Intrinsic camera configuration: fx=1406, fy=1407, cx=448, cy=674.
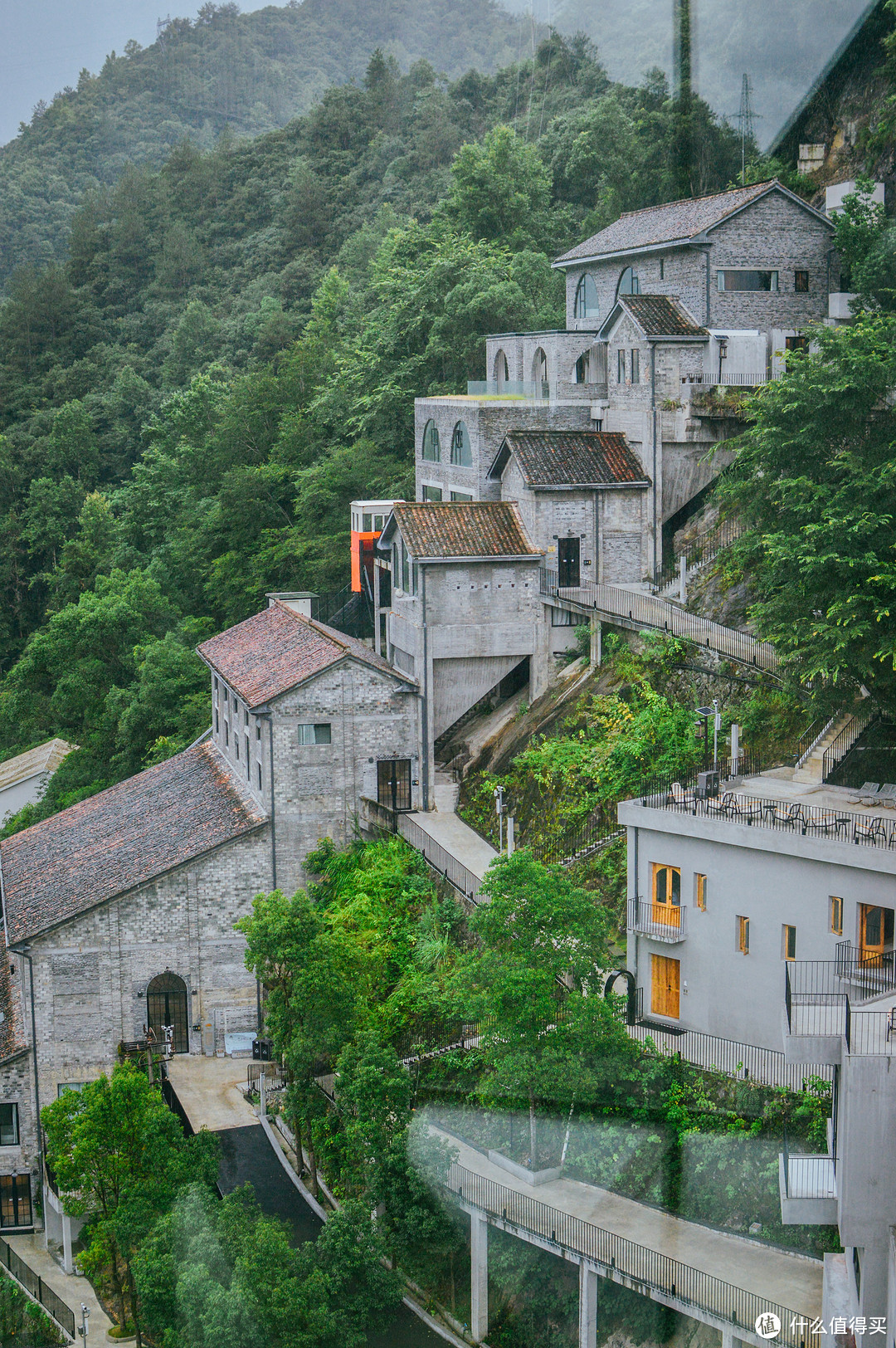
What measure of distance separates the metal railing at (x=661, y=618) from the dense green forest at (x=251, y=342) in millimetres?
14914

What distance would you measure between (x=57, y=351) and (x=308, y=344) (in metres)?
37.9

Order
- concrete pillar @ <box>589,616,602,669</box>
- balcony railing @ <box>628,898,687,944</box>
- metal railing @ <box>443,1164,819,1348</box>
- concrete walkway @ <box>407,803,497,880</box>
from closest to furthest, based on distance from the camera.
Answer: metal railing @ <box>443,1164,819,1348</box>, balcony railing @ <box>628,898,687,944</box>, concrete walkway @ <box>407,803,497,880</box>, concrete pillar @ <box>589,616,602,669</box>

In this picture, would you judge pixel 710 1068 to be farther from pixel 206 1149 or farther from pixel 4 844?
pixel 4 844

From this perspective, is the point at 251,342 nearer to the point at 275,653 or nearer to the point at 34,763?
the point at 34,763

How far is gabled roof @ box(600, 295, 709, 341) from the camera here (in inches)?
1390

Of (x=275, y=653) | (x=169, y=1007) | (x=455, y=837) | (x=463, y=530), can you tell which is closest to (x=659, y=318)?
(x=463, y=530)

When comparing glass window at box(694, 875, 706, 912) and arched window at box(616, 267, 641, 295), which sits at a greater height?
arched window at box(616, 267, 641, 295)

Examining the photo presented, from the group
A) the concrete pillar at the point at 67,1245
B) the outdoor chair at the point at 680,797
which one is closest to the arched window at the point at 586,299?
the outdoor chair at the point at 680,797

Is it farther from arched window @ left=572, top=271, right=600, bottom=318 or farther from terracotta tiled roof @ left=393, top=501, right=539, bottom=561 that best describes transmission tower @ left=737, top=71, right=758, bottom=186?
terracotta tiled roof @ left=393, top=501, right=539, bottom=561

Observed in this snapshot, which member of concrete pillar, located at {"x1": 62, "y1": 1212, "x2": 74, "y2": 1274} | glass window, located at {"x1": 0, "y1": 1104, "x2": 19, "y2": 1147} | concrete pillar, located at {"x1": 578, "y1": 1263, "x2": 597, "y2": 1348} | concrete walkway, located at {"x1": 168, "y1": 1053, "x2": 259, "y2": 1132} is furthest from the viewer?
glass window, located at {"x1": 0, "y1": 1104, "x2": 19, "y2": 1147}

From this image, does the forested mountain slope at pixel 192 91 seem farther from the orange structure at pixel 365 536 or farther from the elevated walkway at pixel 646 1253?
the elevated walkway at pixel 646 1253

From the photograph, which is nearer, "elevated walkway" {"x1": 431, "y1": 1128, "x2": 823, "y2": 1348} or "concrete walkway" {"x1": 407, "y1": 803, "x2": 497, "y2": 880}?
"elevated walkway" {"x1": 431, "y1": 1128, "x2": 823, "y2": 1348}

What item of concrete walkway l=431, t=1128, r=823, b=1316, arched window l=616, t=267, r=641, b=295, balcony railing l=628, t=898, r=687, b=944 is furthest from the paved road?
arched window l=616, t=267, r=641, b=295

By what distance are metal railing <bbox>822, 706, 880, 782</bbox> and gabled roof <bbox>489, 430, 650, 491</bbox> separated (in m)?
11.7
